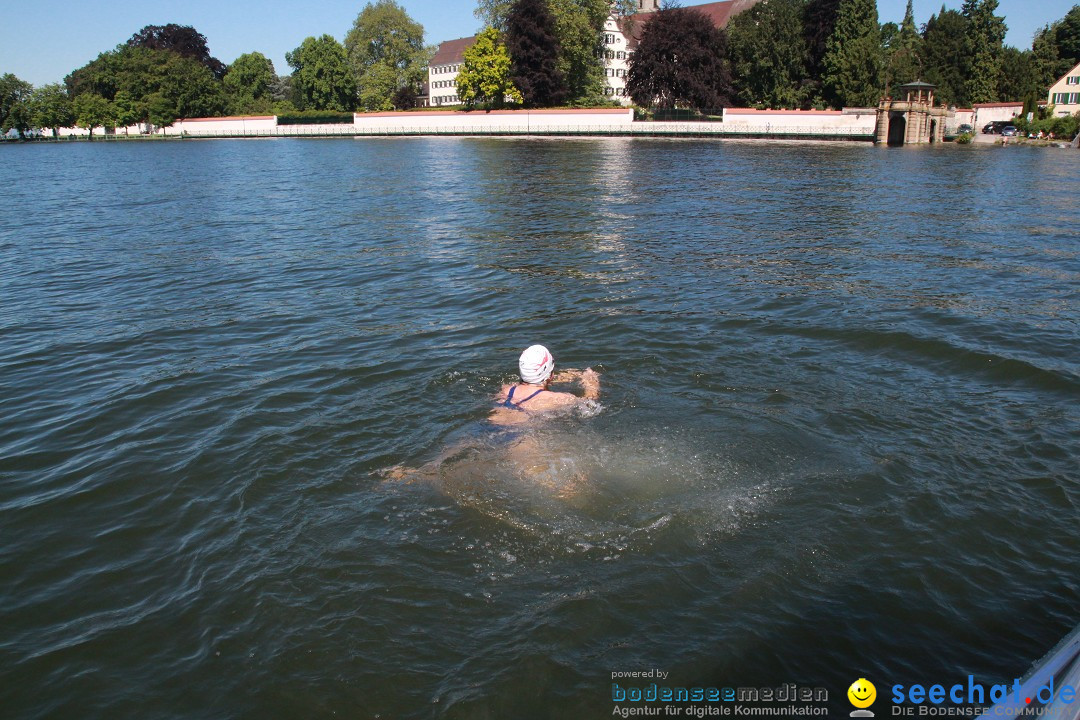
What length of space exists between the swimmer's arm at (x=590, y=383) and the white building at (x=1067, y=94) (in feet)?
288

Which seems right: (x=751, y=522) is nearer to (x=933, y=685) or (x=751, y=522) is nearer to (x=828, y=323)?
(x=933, y=685)

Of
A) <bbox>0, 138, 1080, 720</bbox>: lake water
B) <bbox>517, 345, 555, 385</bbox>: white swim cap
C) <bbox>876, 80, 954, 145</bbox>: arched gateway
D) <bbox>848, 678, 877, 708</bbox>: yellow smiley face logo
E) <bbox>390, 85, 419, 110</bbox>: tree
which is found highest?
<bbox>390, 85, 419, 110</bbox>: tree

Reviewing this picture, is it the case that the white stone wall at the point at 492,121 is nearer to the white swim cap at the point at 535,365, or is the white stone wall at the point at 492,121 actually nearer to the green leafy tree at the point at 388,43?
the green leafy tree at the point at 388,43

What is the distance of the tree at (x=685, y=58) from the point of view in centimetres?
8688

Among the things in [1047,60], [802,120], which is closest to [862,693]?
[802,120]

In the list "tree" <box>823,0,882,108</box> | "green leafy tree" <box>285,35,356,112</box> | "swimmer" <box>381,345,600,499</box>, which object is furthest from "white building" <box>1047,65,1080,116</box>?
"green leafy tree" <box>285,35,356,112</box>

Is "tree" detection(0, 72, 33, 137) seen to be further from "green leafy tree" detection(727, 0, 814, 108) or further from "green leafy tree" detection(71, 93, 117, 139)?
"green leafy tree" detection(727, 0, 814, 108)

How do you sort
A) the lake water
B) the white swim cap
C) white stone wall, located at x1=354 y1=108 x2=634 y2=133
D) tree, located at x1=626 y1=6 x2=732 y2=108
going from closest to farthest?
1. the lake water
2. the white swim cap
3. white stone wall, located at x1=354 y1=108 x2=634 y2=133
4. tree, located at x1=626 y1=6 x2=732 y2=108

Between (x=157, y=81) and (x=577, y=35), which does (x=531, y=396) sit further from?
(x=157, y=81)

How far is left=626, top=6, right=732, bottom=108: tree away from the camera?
86.9 meters

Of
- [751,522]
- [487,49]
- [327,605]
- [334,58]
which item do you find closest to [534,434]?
[751,522]

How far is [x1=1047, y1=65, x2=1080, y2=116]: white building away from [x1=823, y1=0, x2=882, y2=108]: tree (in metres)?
18.1

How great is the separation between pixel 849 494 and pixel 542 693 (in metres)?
3.83

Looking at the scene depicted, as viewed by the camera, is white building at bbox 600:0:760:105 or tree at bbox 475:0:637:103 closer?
tree at bbox 475:0:637:103
